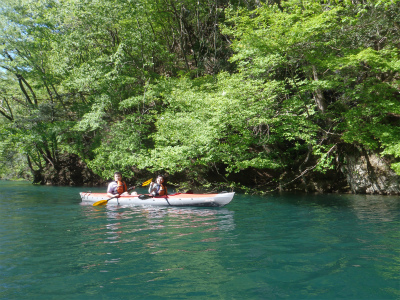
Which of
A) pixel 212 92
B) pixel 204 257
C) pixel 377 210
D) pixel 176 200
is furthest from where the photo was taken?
pixel 212 92

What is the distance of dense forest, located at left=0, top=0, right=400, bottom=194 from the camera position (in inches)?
434

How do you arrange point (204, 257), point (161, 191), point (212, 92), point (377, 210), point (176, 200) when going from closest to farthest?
point (204, 257) < point (377, 210) < point (176, 200) < point (161, 191) < point (212, 92)

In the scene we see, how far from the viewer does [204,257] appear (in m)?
4.67

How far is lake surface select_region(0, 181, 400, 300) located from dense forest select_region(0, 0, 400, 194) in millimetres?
5077

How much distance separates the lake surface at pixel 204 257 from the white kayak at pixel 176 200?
173cm

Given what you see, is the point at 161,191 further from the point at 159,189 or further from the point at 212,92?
the point at 212,92

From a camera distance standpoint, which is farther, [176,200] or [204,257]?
[176,200]

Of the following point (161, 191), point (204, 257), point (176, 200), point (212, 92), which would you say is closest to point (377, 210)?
point (176, 200)

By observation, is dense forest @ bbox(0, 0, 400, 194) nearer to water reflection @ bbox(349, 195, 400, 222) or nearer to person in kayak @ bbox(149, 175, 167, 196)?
water reflection @ bbox(349, 195, 400, 222)

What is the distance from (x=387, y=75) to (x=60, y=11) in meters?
19.2

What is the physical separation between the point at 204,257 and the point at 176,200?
20.1ft

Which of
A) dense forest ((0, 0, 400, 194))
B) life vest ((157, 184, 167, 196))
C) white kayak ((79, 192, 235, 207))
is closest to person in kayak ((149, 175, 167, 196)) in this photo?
life vest ((157, 184, 167, 196))

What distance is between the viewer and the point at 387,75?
1219 cm

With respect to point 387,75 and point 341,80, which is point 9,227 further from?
point 387,75
